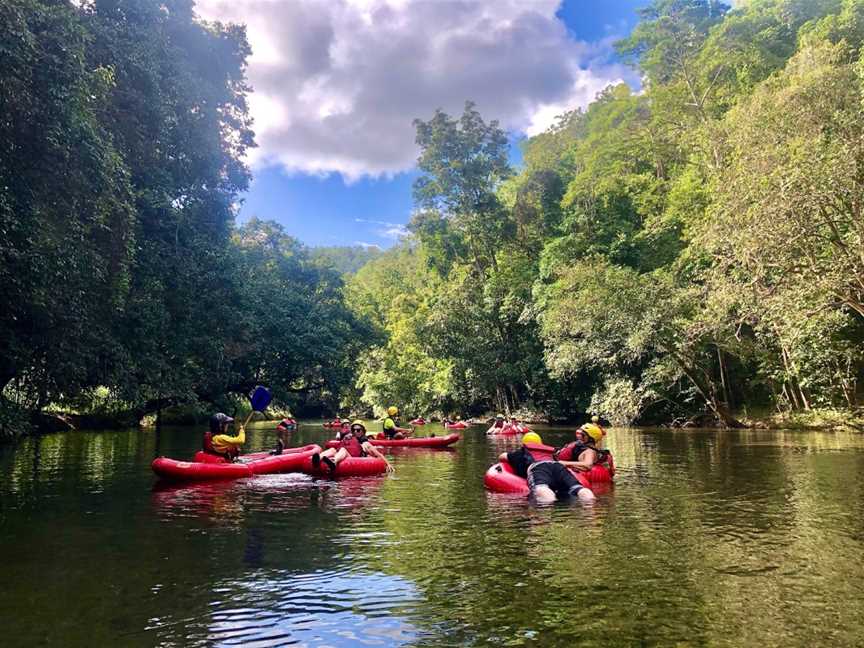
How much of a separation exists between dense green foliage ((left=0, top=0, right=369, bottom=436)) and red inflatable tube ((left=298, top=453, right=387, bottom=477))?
17.7 feet

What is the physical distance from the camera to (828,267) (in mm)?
15211

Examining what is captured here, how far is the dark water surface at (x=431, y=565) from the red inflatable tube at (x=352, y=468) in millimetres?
825

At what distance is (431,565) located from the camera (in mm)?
5035

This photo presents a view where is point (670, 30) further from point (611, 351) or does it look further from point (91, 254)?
point (91, 254)

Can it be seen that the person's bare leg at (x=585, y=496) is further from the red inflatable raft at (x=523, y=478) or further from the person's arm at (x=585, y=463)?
Answer: the person's arm at (x=585, y=463)

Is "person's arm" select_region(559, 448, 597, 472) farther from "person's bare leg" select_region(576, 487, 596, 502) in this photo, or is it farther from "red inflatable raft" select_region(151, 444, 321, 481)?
"red inflatable raft" select_region(151, 444, 321, 481)

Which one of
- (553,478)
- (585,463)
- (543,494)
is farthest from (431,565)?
(585,463)

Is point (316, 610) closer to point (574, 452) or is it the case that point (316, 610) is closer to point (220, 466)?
point (574, 452)

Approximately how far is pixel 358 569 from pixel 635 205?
3053cm

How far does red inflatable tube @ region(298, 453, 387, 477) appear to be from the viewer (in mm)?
10469

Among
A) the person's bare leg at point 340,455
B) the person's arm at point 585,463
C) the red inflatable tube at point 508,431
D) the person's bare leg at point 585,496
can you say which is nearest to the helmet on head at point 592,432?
the person's arm at point 585,463

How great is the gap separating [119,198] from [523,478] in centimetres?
944

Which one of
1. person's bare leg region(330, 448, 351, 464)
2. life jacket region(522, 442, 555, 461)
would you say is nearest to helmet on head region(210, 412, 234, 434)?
person's bare leg region(330, 448, 351, 464)

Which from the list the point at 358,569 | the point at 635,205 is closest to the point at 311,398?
the point at 635,205
